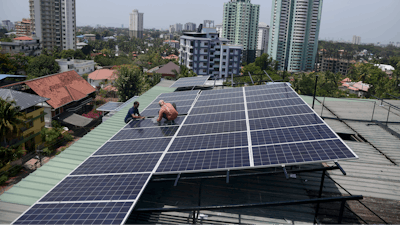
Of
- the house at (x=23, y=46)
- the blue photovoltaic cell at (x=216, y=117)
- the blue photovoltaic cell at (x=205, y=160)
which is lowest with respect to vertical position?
the blue photovoltaic cell at (x=205, y=160)

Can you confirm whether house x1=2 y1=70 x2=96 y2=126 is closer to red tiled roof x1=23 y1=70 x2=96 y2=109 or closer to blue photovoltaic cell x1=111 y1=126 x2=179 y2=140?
red tiled roof x1=23 y1=70 x2=96 y2=109

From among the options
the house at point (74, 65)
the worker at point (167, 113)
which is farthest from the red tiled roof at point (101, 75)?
the worker at point (167, 113)

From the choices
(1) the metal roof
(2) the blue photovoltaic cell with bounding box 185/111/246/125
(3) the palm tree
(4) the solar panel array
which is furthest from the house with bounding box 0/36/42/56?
(4) the solar panel array

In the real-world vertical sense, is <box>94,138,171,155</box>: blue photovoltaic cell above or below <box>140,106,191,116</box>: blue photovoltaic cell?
below

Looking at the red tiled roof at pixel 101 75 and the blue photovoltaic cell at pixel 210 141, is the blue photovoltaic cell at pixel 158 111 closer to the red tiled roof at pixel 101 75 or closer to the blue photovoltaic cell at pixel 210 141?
the blue photovoltaic cell at pixel 210 141

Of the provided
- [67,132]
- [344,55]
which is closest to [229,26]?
[344,55]

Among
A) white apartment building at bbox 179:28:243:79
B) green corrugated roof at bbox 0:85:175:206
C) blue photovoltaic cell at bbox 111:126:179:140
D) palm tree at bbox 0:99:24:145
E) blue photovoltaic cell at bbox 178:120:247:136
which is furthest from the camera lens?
white apartment building at bbox 179:28:243:79
